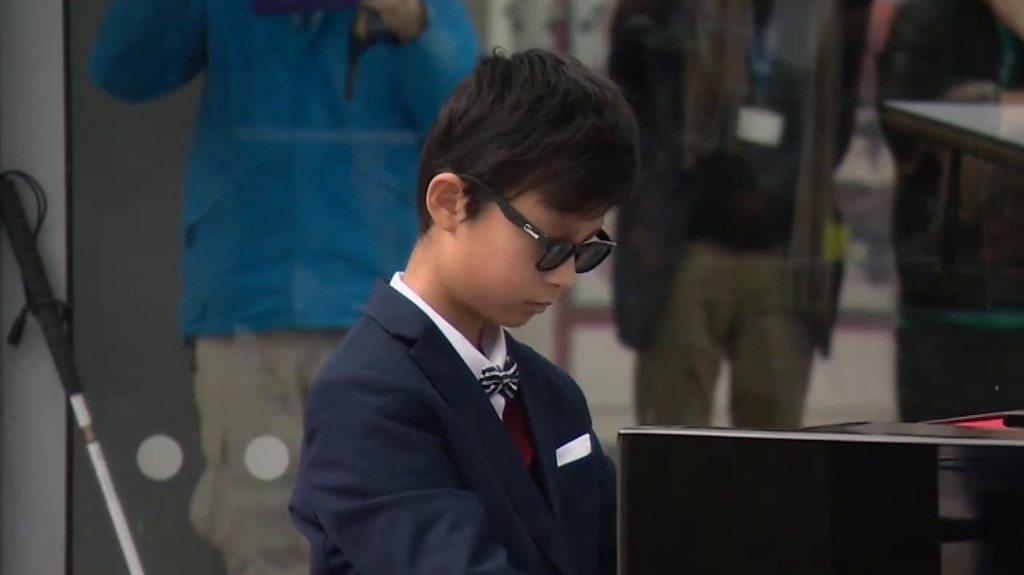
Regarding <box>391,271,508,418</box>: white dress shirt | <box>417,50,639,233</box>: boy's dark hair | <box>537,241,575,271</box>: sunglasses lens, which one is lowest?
<box>391,271,508,418</box>: white dress shirt

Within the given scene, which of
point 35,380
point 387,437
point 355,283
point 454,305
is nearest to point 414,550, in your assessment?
point 387,437

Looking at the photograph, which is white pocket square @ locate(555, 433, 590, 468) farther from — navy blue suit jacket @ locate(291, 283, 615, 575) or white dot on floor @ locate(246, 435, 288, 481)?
white dot on floor @ locate(246, 435, 288, 481)

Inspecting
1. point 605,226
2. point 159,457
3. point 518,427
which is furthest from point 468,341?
point 159,457

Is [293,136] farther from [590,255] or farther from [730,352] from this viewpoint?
[590,255]

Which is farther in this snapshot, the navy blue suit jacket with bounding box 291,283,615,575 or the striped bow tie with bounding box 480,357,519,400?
the striped bow tie with bounding box 480,357,519,400

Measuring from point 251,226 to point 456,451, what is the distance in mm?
2574

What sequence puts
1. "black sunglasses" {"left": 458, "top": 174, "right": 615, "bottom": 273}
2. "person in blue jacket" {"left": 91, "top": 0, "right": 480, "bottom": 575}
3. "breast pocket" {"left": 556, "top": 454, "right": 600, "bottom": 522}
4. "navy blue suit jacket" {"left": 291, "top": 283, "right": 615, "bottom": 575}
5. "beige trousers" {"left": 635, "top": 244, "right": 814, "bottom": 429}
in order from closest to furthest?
"navy blue suit jacket" {"left": 291, "top": 283, "right": 615, "bottom": 575}, "black sunglasses" {"left": 458, "top": 174, "right": 615, "bottom": 273}, "breast pocket" {"left": 556, "top": 454, "right": 600, "bottom": 522}, "person in blue jacket" {"left": 91, "top": 0, "right": 480, "bottom": 575}, "beige trousers" {"left": 635, "top": 244, "right": 814, "bottom": 429}

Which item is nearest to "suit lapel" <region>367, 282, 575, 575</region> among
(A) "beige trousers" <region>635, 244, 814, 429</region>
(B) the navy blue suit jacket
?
(B) the navy blue suit jacket

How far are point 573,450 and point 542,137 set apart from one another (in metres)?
0.38

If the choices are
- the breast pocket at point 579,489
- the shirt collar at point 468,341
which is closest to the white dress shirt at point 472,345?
the shirt collar at point 468,341

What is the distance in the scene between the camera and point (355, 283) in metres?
4.24

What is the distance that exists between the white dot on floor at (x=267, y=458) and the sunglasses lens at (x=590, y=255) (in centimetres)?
260

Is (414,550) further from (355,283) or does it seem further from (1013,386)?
(1013,386)

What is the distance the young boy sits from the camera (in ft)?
5.55
